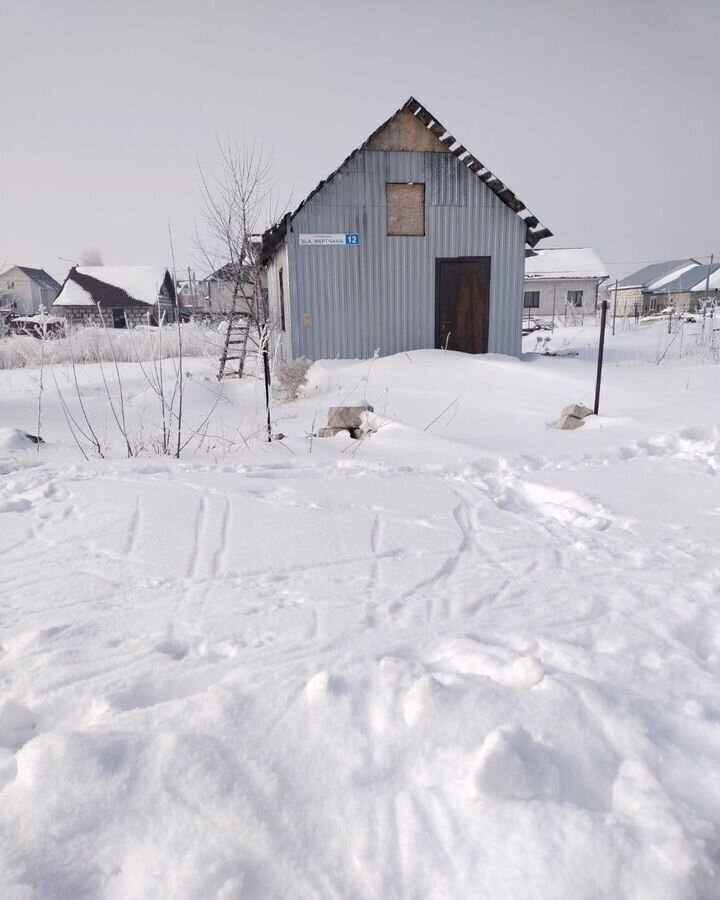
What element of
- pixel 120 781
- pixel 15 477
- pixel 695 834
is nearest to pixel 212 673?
pixel 120 781

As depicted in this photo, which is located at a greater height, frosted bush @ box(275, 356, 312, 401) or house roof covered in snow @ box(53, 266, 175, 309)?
house roof covered in snow @ box(53, 266, 175, 309)

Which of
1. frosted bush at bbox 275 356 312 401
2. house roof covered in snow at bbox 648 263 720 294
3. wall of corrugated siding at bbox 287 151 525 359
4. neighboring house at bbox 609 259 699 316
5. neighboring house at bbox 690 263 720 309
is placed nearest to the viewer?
frosted bush at bbox 275 356 312 401

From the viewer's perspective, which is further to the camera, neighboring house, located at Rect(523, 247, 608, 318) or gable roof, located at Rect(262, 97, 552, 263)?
neighboring house, located at Rect(523, 247, 608, 318)

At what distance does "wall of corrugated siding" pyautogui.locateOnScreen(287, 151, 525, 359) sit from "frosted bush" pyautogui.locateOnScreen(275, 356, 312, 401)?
96cm

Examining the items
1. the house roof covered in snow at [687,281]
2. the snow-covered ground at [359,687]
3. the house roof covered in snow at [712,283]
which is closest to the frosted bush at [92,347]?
the snow-covered ground at [359,687]

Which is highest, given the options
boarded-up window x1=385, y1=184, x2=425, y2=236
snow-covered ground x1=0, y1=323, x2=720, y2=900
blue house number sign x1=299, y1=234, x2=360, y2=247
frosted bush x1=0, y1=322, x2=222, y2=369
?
boarded-up window x1=385, y1=184, x2=425, y2=236

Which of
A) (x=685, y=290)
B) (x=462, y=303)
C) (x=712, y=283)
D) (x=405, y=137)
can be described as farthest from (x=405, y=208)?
(x=685, y=290)

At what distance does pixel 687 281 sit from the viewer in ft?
162

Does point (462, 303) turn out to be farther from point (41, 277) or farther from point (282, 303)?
point (41, 277)

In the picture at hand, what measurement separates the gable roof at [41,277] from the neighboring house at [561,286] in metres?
49.0

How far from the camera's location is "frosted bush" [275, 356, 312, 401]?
1055 centimetres

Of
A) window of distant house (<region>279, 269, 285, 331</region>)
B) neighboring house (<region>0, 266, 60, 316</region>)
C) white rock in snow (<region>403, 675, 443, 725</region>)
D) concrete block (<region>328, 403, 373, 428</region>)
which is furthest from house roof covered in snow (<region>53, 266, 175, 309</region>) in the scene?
white rock in snow (<region>403, 675, 443, 725</region>)

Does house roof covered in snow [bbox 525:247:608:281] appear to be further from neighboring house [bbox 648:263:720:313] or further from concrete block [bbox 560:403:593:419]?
concrete block [bbox 560:403:593:419]

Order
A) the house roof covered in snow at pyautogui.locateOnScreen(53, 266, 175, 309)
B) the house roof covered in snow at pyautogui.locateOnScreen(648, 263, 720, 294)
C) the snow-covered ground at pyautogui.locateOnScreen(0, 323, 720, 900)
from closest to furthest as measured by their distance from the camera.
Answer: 1. the snow-covered ground at pyautogui.locateOnScreen(0, 323, 720, 900)
2. the house roof covered in snow at pyautogui.locateOnScreen(53, 266, 175, 309)
3. the house roof covered in snow at pyautogui.locateOnScreen(648, 263, 720, 294)
